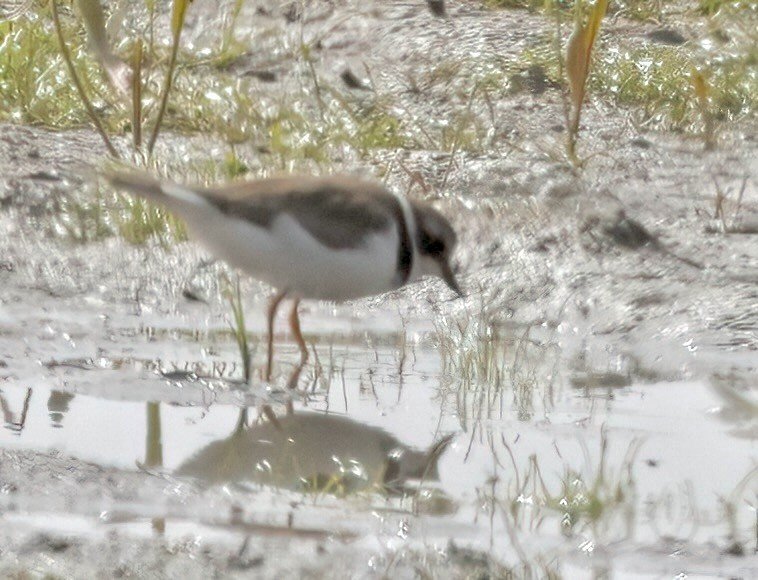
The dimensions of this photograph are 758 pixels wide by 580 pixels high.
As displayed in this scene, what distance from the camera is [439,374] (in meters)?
5.38

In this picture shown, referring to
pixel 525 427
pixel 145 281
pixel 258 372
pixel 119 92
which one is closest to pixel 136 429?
pixel 258 372

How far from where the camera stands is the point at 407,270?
576cm

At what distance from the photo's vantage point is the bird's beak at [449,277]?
593 centimetres

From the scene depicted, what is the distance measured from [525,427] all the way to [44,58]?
4092 mm

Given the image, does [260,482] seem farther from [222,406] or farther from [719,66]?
[719,66]

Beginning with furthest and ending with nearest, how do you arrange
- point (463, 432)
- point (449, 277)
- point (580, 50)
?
point (580, 50) → point (449, 277) → point (463, 432)

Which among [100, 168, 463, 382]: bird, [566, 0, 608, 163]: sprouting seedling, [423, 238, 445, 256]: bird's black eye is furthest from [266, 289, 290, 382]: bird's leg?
[566, 0, 608, 163]: sprouting seedling

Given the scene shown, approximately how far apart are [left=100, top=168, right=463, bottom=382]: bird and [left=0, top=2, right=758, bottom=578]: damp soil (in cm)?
28

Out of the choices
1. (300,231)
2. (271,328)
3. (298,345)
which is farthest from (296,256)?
(298,345)

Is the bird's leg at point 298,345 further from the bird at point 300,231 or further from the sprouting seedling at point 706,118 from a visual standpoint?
the sprouting seedling at point 706,118

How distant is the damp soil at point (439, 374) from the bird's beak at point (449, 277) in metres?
0.12

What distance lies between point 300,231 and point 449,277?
2.77 feet

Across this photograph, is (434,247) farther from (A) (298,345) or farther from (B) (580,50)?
(B) (580,50)

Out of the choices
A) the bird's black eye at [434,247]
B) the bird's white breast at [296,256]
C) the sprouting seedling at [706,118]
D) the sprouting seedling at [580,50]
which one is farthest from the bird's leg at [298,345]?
the sprouting seedling at [706,118]
